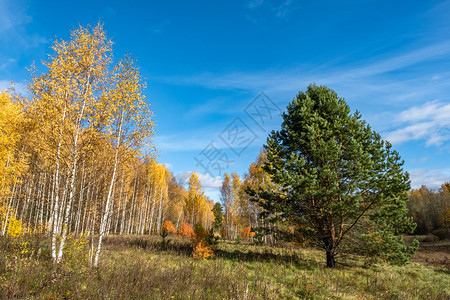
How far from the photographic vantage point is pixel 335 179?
10023 mm

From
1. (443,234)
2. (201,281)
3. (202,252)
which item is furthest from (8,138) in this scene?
(443,234)

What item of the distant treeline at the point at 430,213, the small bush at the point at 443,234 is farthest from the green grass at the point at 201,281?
the distant treeline at the point at 430,213

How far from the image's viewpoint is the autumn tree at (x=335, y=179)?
365 inches

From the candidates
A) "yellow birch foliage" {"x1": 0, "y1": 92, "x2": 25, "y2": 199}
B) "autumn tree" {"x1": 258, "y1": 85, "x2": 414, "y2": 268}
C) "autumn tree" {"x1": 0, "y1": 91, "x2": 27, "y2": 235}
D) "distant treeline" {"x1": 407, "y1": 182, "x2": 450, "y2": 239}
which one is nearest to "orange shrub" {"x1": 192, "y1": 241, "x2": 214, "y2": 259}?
"autumn tree" {"x1": 258, "y1": 85, "x2": 414, "y2": 268}

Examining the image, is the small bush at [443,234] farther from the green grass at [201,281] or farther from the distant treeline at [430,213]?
the green grass at [201,281]

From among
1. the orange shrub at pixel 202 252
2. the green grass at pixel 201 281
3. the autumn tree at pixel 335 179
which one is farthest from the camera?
the orange shrub at pixel 202 252

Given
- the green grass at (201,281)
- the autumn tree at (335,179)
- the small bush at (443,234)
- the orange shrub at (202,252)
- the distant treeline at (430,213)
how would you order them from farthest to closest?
the distant treeline at (430,213) < the small bush at (443,234) < the orange shrub at (202,252) < the autumn tree at (335,179) < the green grass at (201,281)

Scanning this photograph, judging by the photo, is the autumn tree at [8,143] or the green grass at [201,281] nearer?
the green grass at [201,281]

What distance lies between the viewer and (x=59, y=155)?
923 centimetres

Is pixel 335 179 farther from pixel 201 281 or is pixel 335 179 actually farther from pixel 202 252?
pixel 202 252

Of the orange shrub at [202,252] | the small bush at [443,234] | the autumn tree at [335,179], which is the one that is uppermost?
the autumn tree at [335,179]

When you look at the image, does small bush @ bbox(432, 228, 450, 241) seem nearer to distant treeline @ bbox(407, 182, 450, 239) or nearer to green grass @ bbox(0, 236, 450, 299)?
distant treeline @ bbox(407, 182, 450, 239)

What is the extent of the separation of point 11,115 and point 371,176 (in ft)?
71.0

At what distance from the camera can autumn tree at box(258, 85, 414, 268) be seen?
30.5 feet
